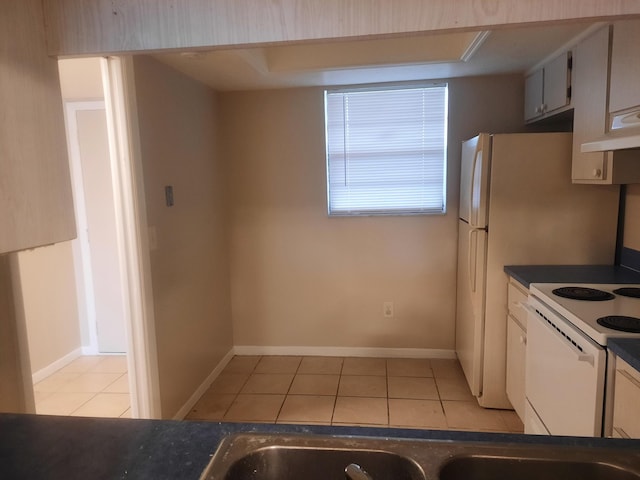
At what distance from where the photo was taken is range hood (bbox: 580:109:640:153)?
1534 mm

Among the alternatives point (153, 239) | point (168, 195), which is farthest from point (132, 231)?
point (168, 195)

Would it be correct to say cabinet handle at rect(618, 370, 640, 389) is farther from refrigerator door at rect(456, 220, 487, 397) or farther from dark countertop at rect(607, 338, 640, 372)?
refrigerator door at rect(456, 220, 487, 397)

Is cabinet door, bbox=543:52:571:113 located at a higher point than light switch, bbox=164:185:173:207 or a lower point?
higher

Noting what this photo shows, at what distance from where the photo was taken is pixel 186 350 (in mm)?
2791

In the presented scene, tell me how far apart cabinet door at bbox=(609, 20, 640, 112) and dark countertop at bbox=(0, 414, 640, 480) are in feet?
4.86

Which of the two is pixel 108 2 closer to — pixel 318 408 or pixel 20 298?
pixel 20 298

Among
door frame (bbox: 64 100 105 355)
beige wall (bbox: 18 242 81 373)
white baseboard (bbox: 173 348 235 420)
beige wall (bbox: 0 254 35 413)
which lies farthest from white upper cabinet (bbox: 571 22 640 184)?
beige wall (bbox: 18 242 81 373)

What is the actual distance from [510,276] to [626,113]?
3.45 feet

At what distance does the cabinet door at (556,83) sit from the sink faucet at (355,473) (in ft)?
7.71

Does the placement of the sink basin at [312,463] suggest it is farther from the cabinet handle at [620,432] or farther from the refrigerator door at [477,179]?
the refrigerator door at [477,179]

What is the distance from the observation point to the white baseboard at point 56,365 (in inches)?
129

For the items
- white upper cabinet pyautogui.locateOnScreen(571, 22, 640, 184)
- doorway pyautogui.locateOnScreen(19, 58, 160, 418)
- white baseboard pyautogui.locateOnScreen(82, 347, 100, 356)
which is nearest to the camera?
white upper cabinet pyautogui.locateOnScreen(571, 22, 640, 184)

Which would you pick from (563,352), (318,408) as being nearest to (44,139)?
(563,352)

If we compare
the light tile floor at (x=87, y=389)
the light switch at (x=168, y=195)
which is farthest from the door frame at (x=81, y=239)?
the light switch at (x=168, y=195)
